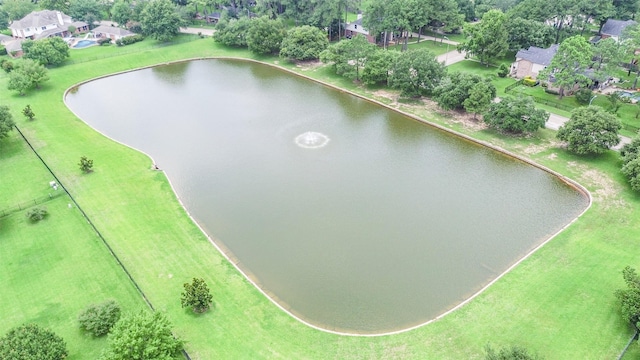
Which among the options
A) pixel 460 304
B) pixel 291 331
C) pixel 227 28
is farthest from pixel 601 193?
pixel 227 28

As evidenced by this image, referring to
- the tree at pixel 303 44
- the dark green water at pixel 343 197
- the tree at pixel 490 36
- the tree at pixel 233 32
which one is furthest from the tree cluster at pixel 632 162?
the tree at pixel 233 32


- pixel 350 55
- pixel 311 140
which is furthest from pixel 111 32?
pixel 311 140

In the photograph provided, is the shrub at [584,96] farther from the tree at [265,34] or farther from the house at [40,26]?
the house at [40,26]

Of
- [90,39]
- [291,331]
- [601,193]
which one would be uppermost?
[90,39]

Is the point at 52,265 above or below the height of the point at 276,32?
below

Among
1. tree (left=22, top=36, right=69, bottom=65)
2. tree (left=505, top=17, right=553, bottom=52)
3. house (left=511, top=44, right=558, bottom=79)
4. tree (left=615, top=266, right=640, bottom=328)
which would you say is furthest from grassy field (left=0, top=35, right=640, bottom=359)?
tree (left=22, top=36, right=69, bottom=65)

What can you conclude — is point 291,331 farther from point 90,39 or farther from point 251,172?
point 90,39

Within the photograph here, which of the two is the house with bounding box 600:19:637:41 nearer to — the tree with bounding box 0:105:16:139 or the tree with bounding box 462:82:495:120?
the tree with bounding box 462:82:495:120
